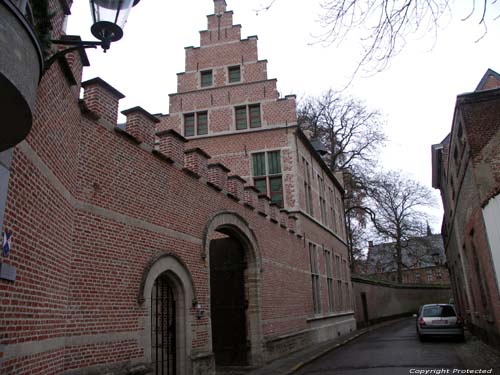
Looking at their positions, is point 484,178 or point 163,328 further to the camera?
point 484,178

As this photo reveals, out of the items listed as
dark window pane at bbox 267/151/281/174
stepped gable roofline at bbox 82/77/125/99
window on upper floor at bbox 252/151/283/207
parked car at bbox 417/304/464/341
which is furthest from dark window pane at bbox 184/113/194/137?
parked car at bbox 417/304/464/341

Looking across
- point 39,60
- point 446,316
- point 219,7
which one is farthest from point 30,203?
point 219,7

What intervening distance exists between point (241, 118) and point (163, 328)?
10376mm

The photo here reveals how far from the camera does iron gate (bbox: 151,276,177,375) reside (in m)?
7.92

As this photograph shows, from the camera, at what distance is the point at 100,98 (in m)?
6.69

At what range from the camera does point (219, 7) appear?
18875 mm

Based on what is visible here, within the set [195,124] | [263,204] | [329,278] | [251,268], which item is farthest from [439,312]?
[195,124]

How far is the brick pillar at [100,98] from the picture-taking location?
6621mm

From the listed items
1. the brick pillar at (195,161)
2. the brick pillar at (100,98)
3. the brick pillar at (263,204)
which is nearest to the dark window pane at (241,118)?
the brick pillar at (263,204)

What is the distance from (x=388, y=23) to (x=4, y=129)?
3885mm

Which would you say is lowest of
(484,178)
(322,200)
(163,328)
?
(163,328)

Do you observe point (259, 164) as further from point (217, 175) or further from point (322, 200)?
point (217, 175)

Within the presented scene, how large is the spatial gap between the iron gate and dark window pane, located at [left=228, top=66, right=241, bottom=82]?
36.2ft

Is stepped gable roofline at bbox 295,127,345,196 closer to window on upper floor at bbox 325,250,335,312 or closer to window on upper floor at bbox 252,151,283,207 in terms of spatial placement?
window on upper floor at bbox 252,151,283,207
